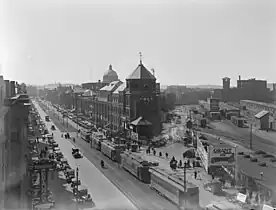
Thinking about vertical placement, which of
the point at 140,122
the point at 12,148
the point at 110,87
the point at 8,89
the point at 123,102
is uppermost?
the point at 110,87

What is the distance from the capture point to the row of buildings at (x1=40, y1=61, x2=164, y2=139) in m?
18.9

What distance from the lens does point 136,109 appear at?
19391 millimetres

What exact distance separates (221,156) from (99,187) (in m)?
3.91

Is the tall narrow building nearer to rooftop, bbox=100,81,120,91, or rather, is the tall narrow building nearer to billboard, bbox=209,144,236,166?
rooftop, bbox=100,81,120,91

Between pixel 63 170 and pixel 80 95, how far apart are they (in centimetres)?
1286

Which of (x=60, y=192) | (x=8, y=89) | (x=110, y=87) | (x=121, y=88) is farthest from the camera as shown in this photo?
(x=110, y=87)

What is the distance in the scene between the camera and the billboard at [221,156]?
35.2 ft

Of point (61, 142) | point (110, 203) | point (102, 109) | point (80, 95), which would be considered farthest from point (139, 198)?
point (80, 95)

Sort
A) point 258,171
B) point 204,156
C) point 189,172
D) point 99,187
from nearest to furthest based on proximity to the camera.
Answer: point 99,187, point 258,171, point 189,172, point 204,156

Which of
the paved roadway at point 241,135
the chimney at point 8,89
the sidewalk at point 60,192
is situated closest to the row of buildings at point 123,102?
the paved roadway at point 241,135

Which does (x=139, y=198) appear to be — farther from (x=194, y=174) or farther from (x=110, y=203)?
(x=194, y=174)

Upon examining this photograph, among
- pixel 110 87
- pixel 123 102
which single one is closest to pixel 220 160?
pixel 123 102

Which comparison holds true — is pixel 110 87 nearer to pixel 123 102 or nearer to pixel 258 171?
pixel 123 102

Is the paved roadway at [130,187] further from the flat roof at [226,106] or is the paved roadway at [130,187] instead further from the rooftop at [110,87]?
the flat roof at [226,106]
